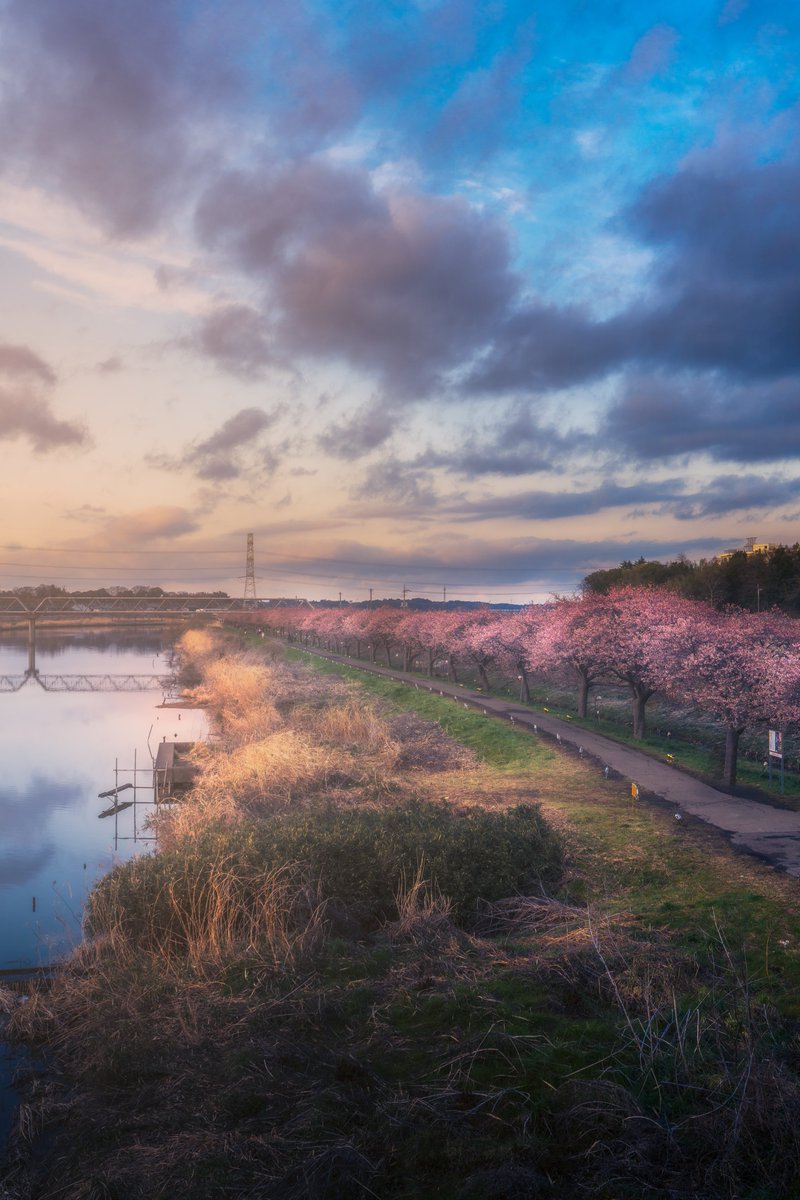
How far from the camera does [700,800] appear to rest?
2053cm

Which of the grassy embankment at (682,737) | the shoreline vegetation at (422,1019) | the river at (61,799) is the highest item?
the shoreline vegetation at (422,1019)

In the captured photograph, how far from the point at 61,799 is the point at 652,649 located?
21712 mm

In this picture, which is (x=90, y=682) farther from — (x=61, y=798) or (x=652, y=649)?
(x=652, y=649)

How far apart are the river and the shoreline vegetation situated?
1.64 m

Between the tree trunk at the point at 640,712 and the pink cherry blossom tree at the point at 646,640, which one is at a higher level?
the pink cherry blossom tree at the point at 646,640

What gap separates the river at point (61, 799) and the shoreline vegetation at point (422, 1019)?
5.37 feet

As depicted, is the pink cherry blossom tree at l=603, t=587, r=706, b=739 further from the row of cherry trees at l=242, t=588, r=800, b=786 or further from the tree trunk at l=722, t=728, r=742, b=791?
the tree trunk at l=722, t=728, r=742, b=791

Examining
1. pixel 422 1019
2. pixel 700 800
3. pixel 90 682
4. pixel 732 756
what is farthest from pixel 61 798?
pixel 90 682

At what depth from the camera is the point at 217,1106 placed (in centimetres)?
772

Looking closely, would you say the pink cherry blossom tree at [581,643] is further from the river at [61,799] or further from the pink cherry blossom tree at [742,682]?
the river at [61,799]

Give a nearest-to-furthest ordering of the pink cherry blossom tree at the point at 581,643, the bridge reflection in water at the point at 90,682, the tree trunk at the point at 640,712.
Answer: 1. the tree trunk at the point at 640,712
2. the pink cherry blossom tree at the point at 581,643
3. the bridge reflection in water at the point at 90,682

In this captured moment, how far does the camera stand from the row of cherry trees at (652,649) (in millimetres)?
22156

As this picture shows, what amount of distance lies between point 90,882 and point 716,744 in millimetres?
23136

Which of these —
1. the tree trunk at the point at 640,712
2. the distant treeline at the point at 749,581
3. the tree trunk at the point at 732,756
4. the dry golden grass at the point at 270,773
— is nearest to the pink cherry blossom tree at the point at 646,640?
the tree trunk at the point at 640,712
